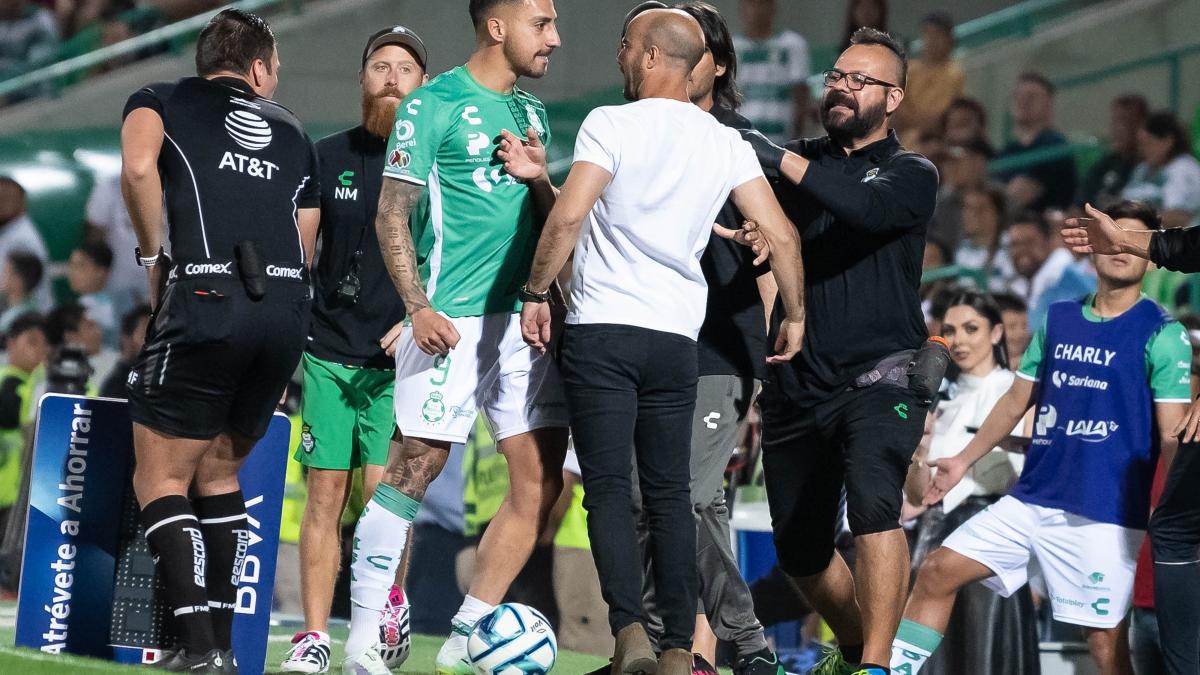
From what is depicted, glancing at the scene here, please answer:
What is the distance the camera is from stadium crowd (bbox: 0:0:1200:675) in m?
6.80

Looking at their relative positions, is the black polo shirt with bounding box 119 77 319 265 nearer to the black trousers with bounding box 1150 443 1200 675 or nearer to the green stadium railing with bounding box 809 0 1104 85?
the black trousers with bounding box 1150 443 1200 675

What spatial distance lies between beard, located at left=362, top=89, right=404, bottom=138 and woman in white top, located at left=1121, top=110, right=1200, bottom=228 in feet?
23.0

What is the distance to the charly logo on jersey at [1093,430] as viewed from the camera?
5.97m

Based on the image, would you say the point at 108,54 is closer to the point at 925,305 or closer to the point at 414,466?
the point at 925,305

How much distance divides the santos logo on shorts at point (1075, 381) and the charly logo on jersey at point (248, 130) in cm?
308

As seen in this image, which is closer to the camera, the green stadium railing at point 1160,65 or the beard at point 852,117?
the beard at point 852,117

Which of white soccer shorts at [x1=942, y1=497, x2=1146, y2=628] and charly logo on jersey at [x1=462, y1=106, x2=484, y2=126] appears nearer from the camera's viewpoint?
charly logo on jersey at [x1=462, y1=106, x2=484, y2=126]

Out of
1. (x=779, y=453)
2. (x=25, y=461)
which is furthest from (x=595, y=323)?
(x=25, y=461)

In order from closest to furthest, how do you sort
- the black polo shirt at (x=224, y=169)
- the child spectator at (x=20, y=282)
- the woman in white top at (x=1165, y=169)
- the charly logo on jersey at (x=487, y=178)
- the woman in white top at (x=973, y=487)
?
the black polo shirt at (x=224, y=169), the charly logo on jersey at (x=487, y=178), the woman in white top at (x=973, y=487), the woman in white top at (x=1165, y=169), the child spectator at (x=20, y=282)

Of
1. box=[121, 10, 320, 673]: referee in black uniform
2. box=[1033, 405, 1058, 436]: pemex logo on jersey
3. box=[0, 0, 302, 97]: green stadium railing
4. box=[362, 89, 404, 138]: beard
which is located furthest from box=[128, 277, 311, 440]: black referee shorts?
box=[0, 0, 302, 97]: green stadium railing

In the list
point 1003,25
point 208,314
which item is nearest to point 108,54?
point 1003,25

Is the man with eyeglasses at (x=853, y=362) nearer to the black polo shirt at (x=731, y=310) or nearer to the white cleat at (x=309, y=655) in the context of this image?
the black polo shirt at (x=731, y=310)

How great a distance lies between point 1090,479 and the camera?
5980mm

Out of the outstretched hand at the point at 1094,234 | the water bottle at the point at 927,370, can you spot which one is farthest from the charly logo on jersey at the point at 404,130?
the outstretched hand at the point at 1094,234
